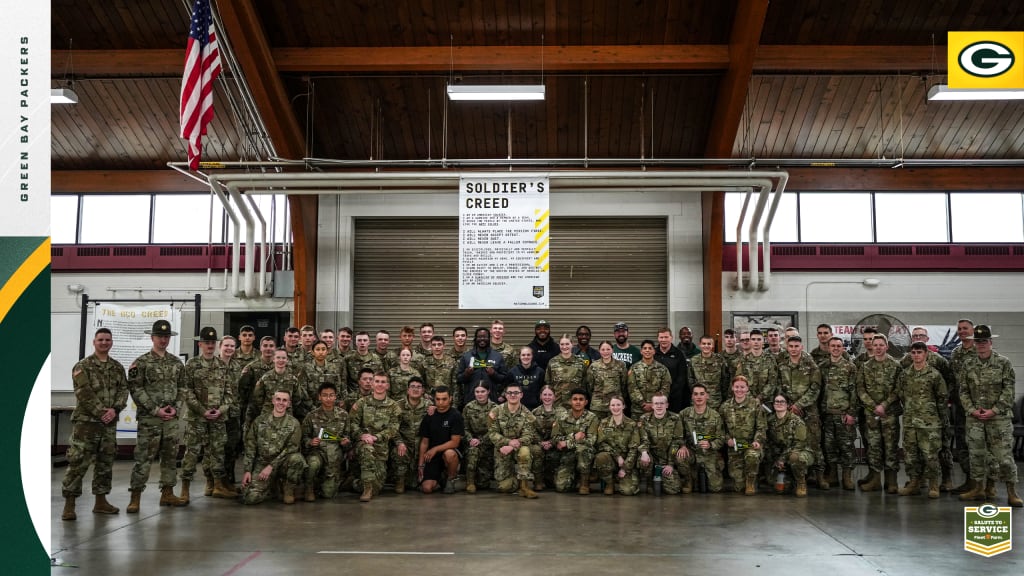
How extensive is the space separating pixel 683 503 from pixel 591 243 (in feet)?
19.9

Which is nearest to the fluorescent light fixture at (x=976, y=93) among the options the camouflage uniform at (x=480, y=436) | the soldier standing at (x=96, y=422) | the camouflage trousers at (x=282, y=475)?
the camouflage uniform at (x=480, y=436)

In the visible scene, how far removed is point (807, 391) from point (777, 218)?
476 cm

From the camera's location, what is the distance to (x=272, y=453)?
25.8ft

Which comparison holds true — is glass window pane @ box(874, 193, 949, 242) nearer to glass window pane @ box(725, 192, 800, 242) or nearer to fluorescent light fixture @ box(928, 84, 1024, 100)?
glass window pane @ box(725, 192, 800, 242)

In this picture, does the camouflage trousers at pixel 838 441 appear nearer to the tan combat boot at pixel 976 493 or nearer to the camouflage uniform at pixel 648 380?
the tan combat boot at pixel 976 493

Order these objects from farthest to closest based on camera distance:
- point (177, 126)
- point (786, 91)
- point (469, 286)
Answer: point (177, 126)
point (786, 91)
point (469, 286)

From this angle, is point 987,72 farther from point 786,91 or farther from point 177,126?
point 177,126

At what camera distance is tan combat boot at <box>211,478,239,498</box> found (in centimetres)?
830

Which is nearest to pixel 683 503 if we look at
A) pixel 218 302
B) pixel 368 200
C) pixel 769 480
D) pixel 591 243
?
pixel 769 480

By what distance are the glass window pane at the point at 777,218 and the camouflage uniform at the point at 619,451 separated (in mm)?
5651

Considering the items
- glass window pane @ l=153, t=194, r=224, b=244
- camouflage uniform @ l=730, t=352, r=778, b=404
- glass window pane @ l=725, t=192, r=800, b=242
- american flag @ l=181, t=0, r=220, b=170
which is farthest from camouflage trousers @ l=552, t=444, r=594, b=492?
glass window pane @ l=153, t=194, r=224, b=244

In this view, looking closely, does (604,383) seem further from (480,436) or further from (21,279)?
(21,279)

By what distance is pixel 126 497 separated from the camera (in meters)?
8.52

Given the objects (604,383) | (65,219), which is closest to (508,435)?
(604,383)
